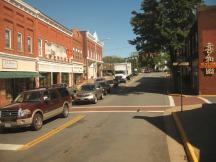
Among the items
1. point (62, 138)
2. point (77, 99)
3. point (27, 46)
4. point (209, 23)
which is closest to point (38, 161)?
point (62, 138)

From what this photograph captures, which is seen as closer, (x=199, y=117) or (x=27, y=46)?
(x=199, y=117)

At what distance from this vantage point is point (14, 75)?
31.4m

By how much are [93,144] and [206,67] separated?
25.4 meters

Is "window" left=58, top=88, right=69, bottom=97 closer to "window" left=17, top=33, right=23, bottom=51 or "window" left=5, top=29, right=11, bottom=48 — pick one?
"window" left=5, top=29, right=11, bottom=48

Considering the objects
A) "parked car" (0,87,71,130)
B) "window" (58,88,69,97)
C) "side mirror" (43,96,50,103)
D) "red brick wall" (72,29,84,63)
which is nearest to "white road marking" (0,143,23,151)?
"parked car" (0,87,71,130)

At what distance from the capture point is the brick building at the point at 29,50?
31469 mm

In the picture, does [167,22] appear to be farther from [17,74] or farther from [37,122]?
[37,122]

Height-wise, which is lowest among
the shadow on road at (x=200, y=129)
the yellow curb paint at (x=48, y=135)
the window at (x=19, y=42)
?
the yellow curb paint at (x=48, y=135)

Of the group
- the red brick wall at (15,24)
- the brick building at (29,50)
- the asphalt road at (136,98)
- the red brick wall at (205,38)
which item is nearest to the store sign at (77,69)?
the brick building at (29,50)

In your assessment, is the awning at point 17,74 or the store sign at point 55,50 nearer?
the awning at point 17,74

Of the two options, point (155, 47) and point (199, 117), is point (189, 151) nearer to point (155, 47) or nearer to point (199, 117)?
point (199, 117)

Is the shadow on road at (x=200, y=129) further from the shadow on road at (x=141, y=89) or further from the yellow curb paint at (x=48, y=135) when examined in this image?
the shadow on road at (x=141, y=89)

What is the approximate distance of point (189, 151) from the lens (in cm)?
1157

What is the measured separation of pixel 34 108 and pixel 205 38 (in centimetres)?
2392
